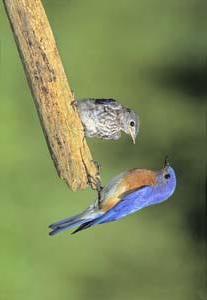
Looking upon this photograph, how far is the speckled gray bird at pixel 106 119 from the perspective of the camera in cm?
72

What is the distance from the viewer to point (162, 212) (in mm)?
1018

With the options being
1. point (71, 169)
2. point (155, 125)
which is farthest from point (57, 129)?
Result: point (155, 125)

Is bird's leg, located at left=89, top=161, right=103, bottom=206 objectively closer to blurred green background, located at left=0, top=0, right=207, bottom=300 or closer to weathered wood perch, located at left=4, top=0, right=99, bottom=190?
weathered wood perch, located at left=4, top=0, right=99, bottom=190

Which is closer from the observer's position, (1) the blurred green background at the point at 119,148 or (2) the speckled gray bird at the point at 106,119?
(2) the speckled gray bird at the point at 106,119

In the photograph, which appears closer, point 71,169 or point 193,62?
point 71,169

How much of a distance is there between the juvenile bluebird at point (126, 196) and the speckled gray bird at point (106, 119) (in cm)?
7

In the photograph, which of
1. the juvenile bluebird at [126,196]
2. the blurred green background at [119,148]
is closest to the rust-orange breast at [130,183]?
the juvenile bluebird at [126,196]

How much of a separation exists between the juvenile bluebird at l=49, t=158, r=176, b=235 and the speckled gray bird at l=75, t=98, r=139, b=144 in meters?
0.07

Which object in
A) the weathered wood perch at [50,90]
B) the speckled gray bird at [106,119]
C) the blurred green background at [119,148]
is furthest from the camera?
the blurred green background at [119,148]

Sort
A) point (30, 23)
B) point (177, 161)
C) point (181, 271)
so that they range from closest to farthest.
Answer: point (30, 23) < point (177, 161) < point (181, 271)

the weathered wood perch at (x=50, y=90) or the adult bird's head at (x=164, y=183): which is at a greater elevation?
the weathered wood perch at (x=50, y=90)

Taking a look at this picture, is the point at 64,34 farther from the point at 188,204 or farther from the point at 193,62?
the point at 188,204

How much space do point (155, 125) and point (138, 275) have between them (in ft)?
1.01

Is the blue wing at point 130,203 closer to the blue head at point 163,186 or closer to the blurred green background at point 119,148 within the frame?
the blue head at point 163,186
